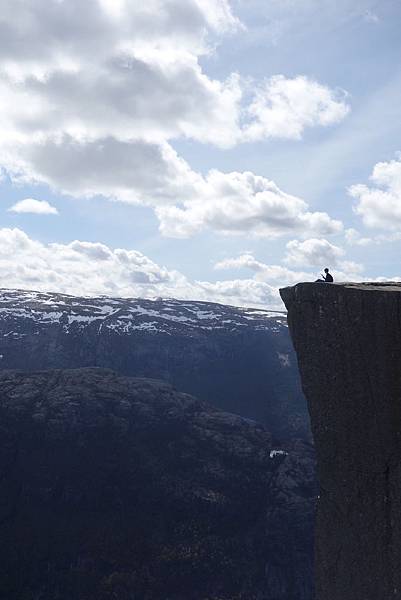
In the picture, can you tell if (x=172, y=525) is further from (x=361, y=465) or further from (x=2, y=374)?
(x=361, y=465)

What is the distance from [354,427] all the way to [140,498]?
107061 mm

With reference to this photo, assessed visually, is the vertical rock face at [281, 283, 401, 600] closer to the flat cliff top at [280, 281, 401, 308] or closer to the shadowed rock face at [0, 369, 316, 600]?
the flat cliff top at [280, 281, 401, 308]

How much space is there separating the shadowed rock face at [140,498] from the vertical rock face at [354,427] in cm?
8349

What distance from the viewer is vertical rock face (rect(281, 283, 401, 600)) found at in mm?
18625

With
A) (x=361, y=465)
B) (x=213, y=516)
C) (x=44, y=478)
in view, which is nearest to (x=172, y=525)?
(x=213, y=516)

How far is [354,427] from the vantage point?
19953mm

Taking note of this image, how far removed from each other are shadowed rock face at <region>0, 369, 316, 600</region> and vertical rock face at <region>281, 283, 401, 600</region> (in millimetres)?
83494

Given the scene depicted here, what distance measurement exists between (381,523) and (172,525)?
10019 cm

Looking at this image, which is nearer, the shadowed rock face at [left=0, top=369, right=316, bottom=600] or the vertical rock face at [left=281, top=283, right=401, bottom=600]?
the vertical rock face at [left=281, top=283, right=401, bottom=600]

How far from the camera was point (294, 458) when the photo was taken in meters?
131

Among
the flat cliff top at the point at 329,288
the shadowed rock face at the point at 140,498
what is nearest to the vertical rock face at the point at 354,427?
the flat cliff top at the point at 329,288

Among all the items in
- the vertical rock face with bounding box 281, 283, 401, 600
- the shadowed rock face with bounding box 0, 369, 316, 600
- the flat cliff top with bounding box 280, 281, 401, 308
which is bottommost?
the shadowed rock face with bounding box 0, 369, 316, 600

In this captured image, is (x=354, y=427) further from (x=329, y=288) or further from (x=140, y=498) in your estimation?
(x=140, y=498)

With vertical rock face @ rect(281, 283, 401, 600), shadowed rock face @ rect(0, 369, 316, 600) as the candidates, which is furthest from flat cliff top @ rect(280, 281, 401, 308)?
shadowed rock face @ rect(0, 369, 316, 600)
